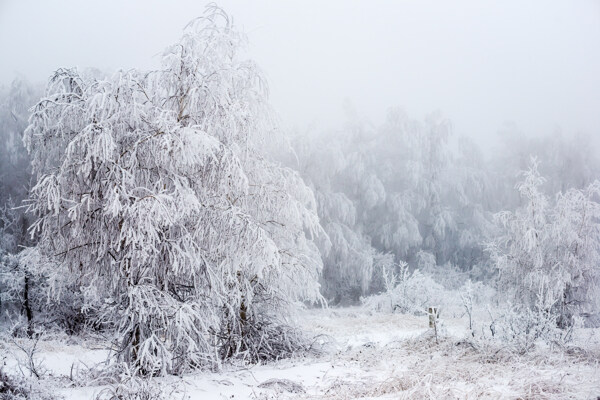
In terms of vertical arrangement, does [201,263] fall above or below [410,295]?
above

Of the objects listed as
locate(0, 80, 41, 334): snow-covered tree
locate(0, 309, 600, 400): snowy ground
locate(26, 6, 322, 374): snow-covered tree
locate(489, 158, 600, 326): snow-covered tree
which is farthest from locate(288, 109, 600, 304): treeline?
locate(26, 6, 322, 374): snow-covered tree

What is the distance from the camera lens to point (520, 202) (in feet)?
71.3

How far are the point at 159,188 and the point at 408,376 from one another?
3.68 metres

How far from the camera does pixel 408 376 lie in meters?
5.34

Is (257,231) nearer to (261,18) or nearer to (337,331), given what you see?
(337,331)

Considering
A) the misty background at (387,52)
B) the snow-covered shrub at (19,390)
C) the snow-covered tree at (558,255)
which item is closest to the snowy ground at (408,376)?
the snow-covered shrub at (19,390)

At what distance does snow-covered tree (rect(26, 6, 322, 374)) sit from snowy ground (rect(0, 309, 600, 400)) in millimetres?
509

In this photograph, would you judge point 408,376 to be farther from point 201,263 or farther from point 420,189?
point 420,189

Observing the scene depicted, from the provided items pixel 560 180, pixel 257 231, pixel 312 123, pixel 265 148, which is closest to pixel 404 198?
pixel 312 123

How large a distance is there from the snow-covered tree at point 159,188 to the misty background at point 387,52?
10.7m

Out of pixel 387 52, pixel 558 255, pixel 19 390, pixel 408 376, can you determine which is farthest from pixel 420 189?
pixel 19 390

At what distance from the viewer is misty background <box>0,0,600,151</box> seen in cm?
2111

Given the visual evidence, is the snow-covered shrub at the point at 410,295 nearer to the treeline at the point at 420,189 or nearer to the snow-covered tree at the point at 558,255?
the treeline at the point at 420,189

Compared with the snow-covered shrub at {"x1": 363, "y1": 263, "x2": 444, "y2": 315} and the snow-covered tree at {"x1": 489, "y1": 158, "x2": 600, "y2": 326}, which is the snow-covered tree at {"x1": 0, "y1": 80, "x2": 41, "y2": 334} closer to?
the snow-covered shrub at {"x1": 363, "y1": 263, "x2": 444, "y2": 315}
